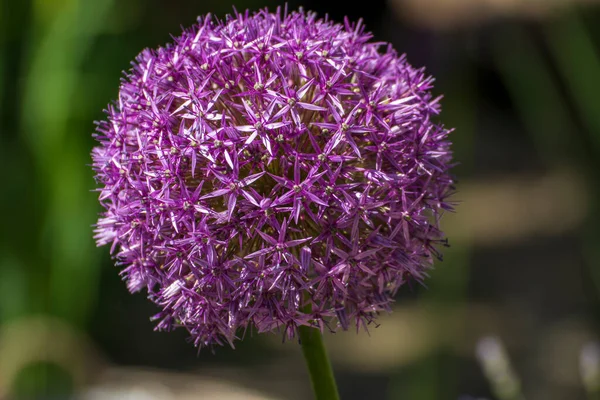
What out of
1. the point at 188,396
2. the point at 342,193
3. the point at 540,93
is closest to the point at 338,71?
the point at 342,193

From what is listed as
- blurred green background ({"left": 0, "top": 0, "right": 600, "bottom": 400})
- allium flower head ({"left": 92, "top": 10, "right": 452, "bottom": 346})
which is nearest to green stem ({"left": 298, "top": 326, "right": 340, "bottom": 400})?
allium flower head ({"left": 92, "top": 10, "right": 452, "bottom": 346})

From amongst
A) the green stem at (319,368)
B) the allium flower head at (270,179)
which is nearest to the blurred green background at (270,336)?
the allium flower head at (270,179)

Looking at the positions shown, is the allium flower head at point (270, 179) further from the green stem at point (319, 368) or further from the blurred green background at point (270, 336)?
the blurred green background at point (270, 336)

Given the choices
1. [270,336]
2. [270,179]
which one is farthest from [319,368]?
[270,336]

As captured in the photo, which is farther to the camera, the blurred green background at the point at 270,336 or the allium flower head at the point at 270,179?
the blurred green background at the point at 270,336

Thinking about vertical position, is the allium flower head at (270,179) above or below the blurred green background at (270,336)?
below

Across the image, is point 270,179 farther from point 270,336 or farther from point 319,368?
point 270,336
